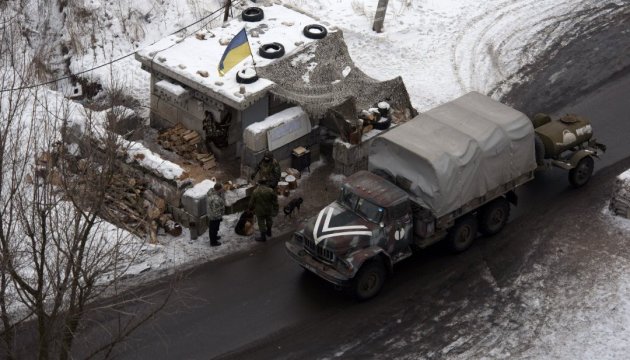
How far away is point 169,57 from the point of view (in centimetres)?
2406

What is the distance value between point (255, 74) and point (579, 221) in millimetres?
8461

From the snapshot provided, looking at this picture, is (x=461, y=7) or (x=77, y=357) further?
(x=461, y=7)

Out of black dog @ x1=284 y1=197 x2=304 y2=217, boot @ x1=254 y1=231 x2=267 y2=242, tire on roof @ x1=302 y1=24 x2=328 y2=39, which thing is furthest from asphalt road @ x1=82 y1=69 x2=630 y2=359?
tire on roof @ x1=302 y1=24 x2=328 y2=39

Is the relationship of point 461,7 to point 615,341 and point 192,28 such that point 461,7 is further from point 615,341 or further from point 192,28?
point 615,341

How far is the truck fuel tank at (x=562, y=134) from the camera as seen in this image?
869 inches

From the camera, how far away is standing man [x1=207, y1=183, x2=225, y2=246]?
2030 cm

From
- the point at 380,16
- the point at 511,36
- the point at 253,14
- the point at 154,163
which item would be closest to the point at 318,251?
the point at 154,163

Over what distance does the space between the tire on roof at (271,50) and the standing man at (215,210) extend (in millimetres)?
4832

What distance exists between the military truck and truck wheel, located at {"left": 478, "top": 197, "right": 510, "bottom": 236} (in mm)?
25

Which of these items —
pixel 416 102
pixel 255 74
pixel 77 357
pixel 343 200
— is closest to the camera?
pixel 77 357

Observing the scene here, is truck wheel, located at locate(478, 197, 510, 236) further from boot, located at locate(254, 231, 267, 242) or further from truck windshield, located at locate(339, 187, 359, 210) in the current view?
boot, located at locate(254, 231, 267, 242)

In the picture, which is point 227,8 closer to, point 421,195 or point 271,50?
point 271,50

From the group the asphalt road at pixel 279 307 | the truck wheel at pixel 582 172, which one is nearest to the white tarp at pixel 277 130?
the asphalt road at pixel 279 307

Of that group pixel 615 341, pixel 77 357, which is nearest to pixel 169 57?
pixel 77 357
